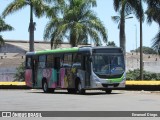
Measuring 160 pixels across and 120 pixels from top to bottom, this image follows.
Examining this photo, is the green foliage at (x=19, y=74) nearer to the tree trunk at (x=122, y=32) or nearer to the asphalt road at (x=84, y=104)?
the tree trunk at (x=122, y=32)

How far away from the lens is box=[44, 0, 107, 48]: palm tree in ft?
162

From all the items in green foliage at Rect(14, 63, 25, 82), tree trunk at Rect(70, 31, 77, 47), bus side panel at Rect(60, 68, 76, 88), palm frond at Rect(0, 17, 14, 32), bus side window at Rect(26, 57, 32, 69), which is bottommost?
green foliage at Rect(14, 63, 25, 82)

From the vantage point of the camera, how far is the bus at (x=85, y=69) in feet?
96.4

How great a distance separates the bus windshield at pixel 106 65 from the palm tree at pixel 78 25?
64.2 feet

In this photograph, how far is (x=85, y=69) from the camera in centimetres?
2975

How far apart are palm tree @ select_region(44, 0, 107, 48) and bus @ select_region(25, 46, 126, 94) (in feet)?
48.7

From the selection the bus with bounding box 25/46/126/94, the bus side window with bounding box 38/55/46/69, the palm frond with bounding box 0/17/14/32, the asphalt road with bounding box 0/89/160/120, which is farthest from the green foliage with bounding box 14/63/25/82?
the asphalt road with bounding box 0/89/160/120

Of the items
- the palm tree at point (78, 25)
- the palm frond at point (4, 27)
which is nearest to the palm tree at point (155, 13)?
the palm tree at point (78, 25)

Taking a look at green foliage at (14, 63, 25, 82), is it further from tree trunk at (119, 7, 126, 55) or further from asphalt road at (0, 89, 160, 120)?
asphalt road at (0, 89, 160, 120)

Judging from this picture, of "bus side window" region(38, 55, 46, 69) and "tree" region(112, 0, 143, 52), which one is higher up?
"tree" region(112, 0, 143, 52)

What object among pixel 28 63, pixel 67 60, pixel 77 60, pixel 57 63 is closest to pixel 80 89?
pixel 77 60

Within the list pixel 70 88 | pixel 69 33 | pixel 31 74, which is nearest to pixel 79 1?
pixel 69 33

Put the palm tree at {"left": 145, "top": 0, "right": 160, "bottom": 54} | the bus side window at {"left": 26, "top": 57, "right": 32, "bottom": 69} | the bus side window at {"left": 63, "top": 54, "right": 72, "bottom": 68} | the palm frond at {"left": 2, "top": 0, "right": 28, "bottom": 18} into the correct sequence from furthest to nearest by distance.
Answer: the palm frond at {"left": 2, "top": 0, "right": 28, "bottom": 18}, the palm tree at {"left": 145, "top": 0, "right": 160, "bottom": 54}, the bus side window at {"left": 26, "top": 57, "right": 32, "bottom": 69}, the bus side window at {"left": 63, "top": 54, "right": 72, "bottom": 68}

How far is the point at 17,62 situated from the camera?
68.1m
